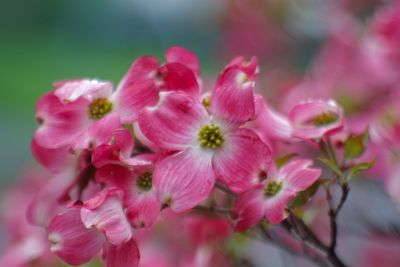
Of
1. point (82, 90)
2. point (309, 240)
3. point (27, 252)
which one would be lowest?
point (27, 252)

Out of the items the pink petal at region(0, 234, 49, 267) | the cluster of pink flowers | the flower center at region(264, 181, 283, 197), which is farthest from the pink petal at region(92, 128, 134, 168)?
the pink petal at region(0, 234, 49, 267)

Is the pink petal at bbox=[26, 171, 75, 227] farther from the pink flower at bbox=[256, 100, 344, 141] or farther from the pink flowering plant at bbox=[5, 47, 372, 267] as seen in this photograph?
the pink flower at bbox=[256, 100, 344, 141]

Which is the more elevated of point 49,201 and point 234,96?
point 234,96

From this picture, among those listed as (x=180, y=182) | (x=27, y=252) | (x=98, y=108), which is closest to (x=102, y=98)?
(x=98, y=108)

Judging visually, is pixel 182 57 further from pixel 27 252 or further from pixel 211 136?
pixel 27 252

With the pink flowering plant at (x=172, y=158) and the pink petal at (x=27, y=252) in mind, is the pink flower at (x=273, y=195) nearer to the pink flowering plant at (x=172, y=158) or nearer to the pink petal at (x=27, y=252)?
the pink flowering plant at (x=172, y=158)

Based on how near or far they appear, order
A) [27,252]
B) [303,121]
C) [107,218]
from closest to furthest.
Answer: [107,218] → [303,121] → [27,252]

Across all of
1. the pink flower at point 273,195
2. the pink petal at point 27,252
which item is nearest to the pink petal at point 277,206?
the pink flower at point 273,195
